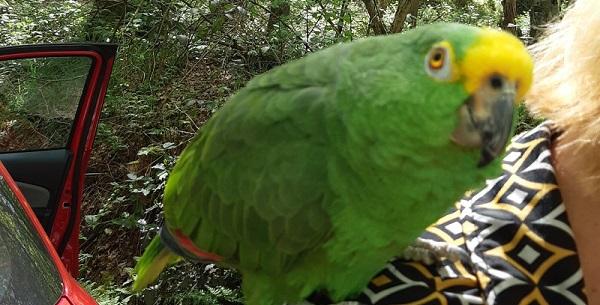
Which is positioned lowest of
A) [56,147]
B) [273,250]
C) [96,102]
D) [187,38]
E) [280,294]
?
[280,294]

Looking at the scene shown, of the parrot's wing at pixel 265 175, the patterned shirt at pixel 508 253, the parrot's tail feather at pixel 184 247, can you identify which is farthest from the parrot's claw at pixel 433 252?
the parrot's tail feather at pixel 184 247

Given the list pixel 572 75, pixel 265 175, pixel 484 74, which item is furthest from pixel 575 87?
pixel 265 175

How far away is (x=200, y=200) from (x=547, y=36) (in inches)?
31.5

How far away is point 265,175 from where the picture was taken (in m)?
0.99

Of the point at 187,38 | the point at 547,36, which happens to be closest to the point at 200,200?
the point at 547,36

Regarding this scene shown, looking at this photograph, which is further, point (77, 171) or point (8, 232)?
point (77, 171)

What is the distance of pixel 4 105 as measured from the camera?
10.1 ft

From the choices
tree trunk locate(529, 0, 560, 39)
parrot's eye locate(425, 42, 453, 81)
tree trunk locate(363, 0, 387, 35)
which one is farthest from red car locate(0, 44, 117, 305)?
tree trunk locate(529, 0, 560, 39)

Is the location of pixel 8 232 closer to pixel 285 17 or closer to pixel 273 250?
pixel 273 250

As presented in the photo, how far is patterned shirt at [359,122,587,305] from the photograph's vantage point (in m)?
0.93

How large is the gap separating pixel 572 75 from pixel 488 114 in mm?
422

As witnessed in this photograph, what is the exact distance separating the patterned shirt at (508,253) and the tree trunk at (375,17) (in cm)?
228

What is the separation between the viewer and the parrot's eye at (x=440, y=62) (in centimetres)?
69

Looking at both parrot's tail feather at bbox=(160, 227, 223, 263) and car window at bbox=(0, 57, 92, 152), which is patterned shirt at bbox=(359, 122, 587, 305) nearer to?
parrot's tail feather at bbox=(160, 227, 223, 263)
